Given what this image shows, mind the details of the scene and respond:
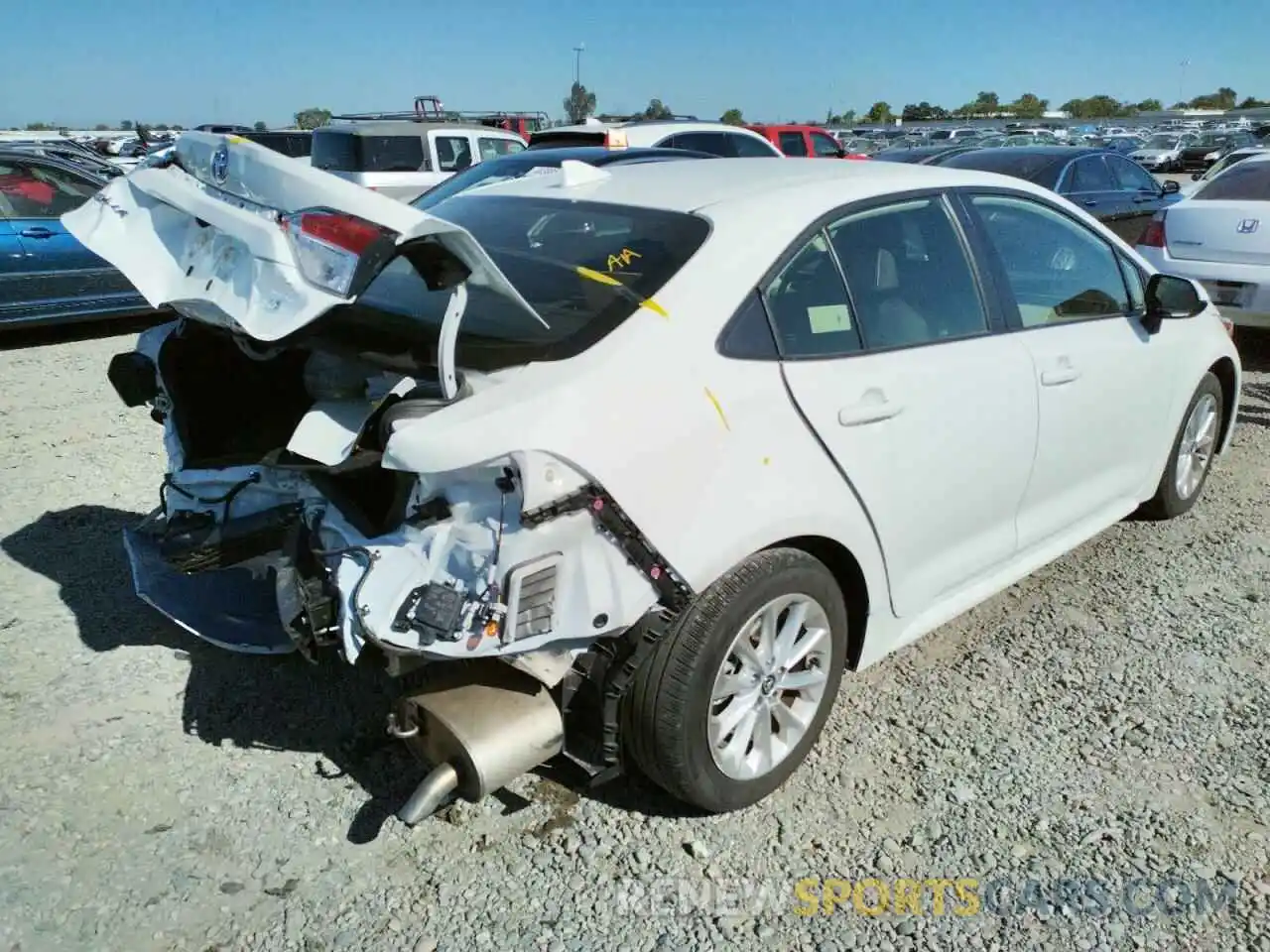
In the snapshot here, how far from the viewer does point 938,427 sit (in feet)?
9.47

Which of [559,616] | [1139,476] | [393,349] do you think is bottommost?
[1139,476]

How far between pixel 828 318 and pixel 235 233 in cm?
152

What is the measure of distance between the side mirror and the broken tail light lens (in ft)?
10.1

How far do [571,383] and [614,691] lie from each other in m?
0.72

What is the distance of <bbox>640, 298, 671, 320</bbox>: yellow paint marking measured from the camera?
7.89 ft

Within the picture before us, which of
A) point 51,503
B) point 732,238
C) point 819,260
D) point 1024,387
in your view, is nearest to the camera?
point 732,238

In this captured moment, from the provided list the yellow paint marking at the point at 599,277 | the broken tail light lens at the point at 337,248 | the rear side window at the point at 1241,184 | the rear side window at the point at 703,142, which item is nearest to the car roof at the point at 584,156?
the rear side window at the point at 703,142

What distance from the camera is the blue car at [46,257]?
25.4 feet

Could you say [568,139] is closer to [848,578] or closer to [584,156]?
[584,156]

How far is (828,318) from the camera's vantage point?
273 centimetres

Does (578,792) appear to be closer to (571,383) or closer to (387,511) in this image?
(387,511)

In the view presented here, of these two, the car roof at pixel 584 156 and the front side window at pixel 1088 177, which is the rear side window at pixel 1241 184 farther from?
the car roof at pixel 584 156

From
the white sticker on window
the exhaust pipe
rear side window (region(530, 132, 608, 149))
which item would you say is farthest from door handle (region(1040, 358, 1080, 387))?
rear side window (region(530, 132, 608, 149))

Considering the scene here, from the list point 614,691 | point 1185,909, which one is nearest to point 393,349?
point 614,691
